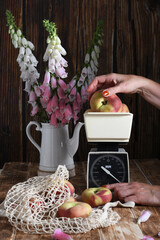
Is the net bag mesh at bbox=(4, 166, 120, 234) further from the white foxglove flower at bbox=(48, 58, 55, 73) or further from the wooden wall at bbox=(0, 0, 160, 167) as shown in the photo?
the wooden wall at bbox=(0, 0, 160, 167)

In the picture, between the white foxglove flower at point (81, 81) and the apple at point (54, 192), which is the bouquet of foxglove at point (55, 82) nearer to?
the white foxglove flower at point (81, 81)

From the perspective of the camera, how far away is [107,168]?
1.45 metres

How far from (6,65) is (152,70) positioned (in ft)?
2.73

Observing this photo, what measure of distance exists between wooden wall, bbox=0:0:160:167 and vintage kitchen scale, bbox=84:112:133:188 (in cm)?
75

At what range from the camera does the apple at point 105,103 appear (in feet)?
4.75

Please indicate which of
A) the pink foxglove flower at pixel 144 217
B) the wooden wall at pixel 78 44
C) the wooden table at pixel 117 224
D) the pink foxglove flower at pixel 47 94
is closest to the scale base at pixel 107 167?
the wooden table at pixel 117 224

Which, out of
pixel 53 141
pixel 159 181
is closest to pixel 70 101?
pixel 53 141

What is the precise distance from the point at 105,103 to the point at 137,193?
0.36 metres

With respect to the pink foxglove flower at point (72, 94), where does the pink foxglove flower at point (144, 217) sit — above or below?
below

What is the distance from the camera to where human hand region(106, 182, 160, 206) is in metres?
1.35

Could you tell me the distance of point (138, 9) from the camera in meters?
2.17

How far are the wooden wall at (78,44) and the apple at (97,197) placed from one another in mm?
884

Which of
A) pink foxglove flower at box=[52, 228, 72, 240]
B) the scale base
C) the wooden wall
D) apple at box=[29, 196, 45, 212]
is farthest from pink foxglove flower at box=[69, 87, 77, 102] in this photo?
pink foxglove flower at box=[52, 228, 72, 240]

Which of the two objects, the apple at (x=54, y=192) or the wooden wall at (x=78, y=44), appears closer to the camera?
the apple at (x=54, y=192)
